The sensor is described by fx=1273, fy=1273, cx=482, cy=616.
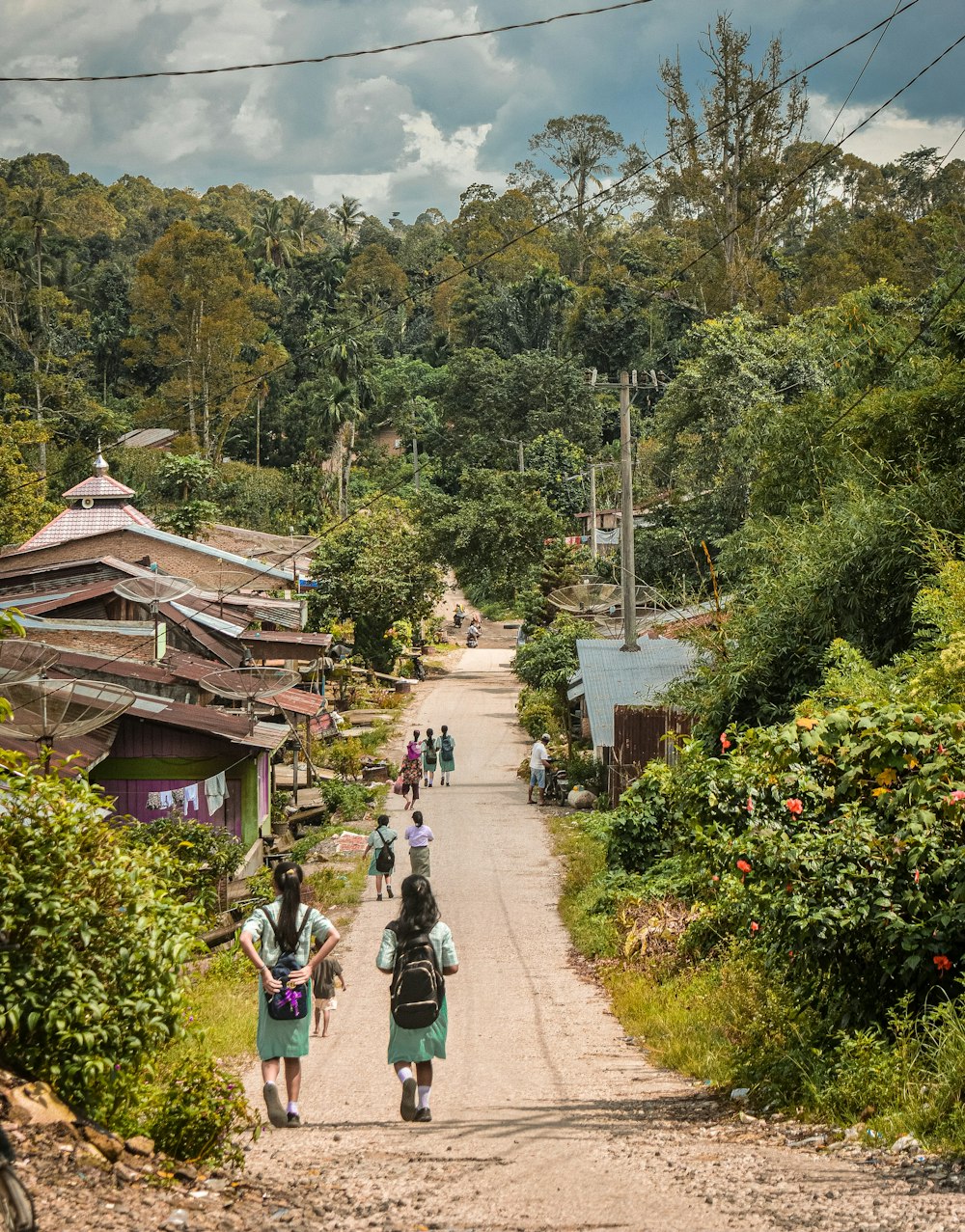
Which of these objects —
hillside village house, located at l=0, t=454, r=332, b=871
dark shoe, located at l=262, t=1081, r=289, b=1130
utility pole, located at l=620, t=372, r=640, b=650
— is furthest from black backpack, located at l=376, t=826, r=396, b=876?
utility pole, located at l=620, t=372, r=640, b=650

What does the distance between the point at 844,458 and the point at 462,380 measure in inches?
1993

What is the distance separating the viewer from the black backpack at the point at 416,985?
271 inches

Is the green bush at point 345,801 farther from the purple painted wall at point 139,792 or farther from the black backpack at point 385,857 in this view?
the black backpack at point 385,857

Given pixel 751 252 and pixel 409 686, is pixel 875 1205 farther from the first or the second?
pixel 751 252

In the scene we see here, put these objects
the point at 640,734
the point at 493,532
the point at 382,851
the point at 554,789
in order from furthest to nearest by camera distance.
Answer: the point at 493,532, the point at 554,789, the point at 640,734, the point at 382,851

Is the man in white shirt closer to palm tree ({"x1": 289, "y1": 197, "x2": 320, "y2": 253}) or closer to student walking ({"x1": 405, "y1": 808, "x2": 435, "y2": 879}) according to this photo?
student walking ({"x1": 405, "y1": 808, "x2": 435, "y2": 879})

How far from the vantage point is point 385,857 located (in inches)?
629

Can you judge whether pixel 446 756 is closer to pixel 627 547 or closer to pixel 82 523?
pixel 627 547

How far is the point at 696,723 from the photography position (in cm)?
→ 1670

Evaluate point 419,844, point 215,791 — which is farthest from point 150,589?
point 419,844

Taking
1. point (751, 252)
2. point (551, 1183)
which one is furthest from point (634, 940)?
point (751, 252)

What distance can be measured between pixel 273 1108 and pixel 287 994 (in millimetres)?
588

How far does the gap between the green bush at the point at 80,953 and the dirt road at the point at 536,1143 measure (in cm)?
82

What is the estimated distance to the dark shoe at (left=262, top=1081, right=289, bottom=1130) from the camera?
6730 millimetres
